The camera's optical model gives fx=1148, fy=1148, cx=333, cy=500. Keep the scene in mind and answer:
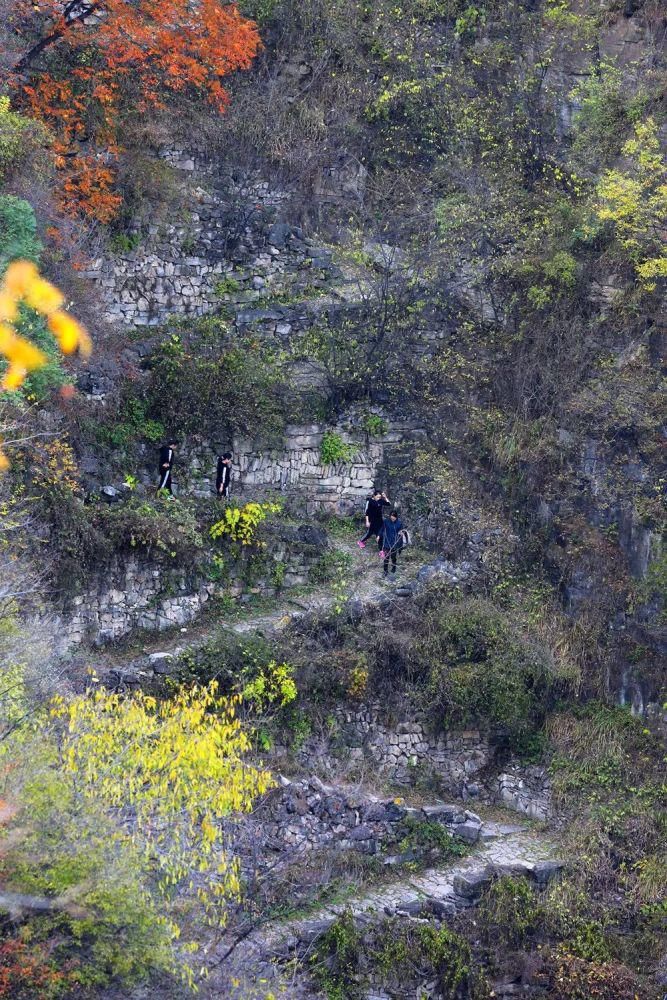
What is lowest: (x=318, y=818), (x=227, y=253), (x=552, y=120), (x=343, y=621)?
(x=318, y=818)

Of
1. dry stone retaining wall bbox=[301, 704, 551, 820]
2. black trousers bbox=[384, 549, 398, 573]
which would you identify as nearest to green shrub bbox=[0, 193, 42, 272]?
black trousers bbox=[384, 549, 398, 573]

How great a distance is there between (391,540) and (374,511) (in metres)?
0.66

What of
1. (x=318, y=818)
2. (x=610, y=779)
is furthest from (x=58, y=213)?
(x=610, y=779)

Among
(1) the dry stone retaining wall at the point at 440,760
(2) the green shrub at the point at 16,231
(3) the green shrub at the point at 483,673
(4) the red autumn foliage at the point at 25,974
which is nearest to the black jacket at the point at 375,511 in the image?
(3) the green shrub at the point at 483,673

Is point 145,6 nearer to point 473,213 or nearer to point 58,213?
point 58,213

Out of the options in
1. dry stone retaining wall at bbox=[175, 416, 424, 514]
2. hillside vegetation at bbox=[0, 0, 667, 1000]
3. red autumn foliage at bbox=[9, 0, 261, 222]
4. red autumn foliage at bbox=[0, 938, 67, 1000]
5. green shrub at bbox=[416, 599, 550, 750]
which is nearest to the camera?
red autumn foliage at bbox=[0, 938, 67, 1000]

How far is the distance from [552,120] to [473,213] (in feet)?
8.74

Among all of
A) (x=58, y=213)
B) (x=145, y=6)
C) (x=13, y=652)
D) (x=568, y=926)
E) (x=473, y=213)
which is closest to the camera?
(x=13, y=652)

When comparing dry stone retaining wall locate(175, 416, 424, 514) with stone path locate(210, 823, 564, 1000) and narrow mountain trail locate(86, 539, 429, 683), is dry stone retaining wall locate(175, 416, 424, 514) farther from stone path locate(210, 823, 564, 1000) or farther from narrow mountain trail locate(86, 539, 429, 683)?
stone path locate(210, 823, 564, 1000)

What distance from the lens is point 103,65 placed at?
69.4 feet

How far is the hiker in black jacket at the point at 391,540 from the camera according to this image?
19.6 metres

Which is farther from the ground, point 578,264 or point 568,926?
point 578,264

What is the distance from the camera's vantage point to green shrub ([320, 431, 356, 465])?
2086 cm

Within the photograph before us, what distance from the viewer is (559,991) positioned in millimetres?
15422
